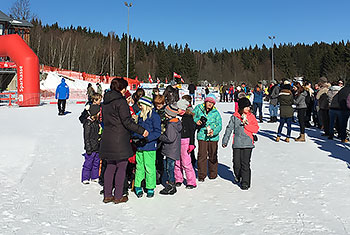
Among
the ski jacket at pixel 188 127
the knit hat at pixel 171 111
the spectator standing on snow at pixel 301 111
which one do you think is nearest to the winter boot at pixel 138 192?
the ski jacket at pixel 188 127

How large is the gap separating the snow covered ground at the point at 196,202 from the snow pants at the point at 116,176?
0.59 feet

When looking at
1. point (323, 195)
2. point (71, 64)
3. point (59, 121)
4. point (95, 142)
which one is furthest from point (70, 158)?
point (71, 64)

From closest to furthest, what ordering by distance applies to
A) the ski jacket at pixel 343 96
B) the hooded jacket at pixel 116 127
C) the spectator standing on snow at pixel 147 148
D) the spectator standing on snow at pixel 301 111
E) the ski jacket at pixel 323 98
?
the hooded jacket at pixel 116 127 < the spectator standing on snow at pixel 147 148 < the ski jacket at pixel 343 96 < the spectator standing on snow at pixel 301 111 < the ski jacket at pixel 323 98

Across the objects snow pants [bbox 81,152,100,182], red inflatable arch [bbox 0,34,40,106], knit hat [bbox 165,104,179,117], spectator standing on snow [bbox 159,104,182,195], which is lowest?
snow pants [bbox 81,152,100,182]

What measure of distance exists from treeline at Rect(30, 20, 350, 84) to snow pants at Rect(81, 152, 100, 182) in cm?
5801

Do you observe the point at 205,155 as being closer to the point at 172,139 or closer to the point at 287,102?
the point at 172,139

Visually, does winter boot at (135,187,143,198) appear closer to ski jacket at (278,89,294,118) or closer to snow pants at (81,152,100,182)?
snow pants at (81,152,100,182)

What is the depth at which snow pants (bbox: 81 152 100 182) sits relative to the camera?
5.48 metres

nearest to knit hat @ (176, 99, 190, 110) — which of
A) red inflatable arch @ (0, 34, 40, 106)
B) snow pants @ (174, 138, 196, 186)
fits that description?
snow pants @ (174, 138, 196, 186)

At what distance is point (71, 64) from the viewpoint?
65.4 m

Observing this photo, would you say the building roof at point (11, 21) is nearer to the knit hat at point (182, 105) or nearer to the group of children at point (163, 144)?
the group of children at point (163, 144)

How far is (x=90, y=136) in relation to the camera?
5.35m

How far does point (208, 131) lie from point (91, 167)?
199 cm

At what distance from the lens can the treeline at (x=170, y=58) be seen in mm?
67000
